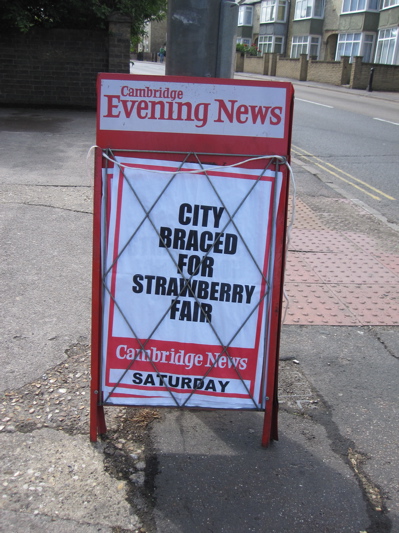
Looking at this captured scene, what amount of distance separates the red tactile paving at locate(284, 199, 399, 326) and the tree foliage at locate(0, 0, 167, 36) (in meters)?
11.2

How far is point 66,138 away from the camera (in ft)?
38.9

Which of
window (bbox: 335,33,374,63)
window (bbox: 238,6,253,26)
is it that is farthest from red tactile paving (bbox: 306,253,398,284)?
window (bbox: 238,6,253,26)

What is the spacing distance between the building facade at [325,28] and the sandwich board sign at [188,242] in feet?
132

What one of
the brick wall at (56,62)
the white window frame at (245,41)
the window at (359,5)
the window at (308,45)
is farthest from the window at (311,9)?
the brick wall at (56,62)

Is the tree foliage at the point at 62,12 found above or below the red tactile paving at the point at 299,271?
above

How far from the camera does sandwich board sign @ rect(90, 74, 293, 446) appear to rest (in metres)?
2.62

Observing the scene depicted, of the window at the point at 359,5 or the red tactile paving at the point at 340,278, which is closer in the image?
the red tactile paving at the point at 340,278

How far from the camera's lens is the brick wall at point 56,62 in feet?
50.6

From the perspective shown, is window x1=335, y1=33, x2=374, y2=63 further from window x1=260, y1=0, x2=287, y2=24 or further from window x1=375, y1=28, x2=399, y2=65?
window x1=260, y1=0, x2=287, y2=24

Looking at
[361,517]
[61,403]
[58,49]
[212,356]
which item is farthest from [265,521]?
[58,49]

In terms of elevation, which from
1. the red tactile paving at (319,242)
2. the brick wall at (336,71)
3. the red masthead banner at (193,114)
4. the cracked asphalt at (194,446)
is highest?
the brick wall at (336,71)

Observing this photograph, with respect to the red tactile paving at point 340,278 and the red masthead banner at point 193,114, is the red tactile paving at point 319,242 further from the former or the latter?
the red masthead banner at point 193,114

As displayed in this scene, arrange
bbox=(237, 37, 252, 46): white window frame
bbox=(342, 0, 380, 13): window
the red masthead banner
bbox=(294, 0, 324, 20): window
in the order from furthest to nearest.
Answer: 1. bbox=(237, 37, 252, 46): white window frame
2. bbox=(294, 0, 324, 20): window
3. bbox=(342, 0, 380, 13): window
4. the red masthead banner

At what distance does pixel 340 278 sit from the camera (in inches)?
208
